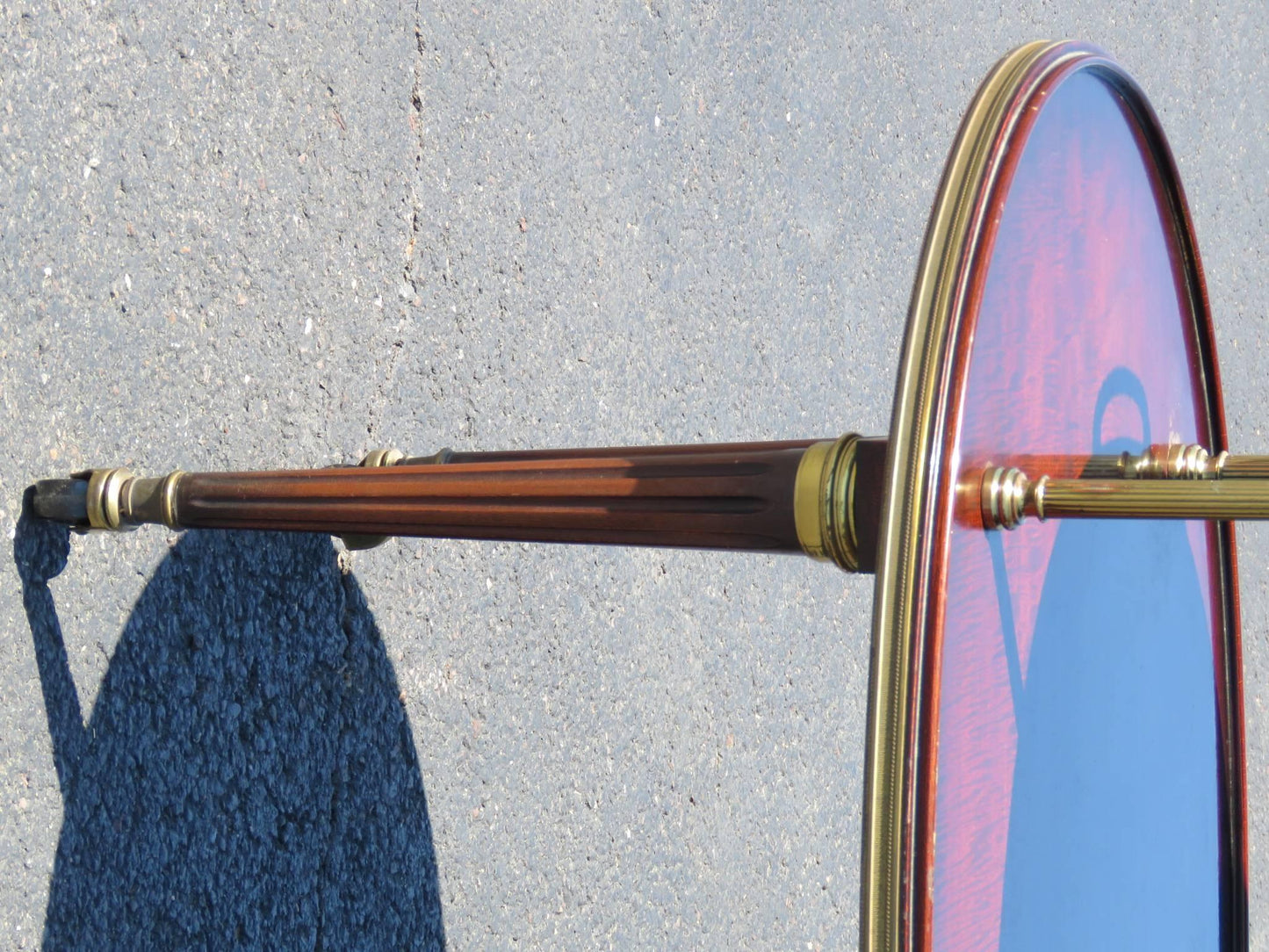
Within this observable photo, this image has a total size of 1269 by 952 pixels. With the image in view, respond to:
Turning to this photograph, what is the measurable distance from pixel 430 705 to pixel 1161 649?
1087 millimetres

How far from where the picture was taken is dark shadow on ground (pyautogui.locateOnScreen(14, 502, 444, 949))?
1.53 m

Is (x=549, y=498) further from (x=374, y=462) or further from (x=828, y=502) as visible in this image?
(x=374, y=462)

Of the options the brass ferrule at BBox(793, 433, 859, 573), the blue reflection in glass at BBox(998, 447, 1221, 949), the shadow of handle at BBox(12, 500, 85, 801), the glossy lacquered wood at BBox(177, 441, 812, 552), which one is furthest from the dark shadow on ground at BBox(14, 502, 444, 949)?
the blue reflection in glass at BBox(998, 447, 1221, 949)

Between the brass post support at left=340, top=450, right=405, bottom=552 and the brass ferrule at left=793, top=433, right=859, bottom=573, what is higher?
the brass post support at left=340, top=450, right=405, bottom=552

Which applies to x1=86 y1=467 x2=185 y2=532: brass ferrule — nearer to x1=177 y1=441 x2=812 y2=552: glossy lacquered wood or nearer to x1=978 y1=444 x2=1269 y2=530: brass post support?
x1=177 y1=441 x2=812 y2=552: glossy lacquered wood

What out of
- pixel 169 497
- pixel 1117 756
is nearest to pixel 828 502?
pixel 1117 756

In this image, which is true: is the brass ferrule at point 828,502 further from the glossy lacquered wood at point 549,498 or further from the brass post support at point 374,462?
the brass post support at point 374,462

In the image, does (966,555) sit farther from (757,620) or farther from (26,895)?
(757,620)

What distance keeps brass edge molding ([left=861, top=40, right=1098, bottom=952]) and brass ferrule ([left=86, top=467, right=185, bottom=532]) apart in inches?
34.6

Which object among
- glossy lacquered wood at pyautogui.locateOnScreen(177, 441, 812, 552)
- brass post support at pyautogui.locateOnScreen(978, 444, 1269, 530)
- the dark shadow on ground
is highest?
glossy lacquered wood at pyautogui.locateOnScreen(177, 441, 812, 552)

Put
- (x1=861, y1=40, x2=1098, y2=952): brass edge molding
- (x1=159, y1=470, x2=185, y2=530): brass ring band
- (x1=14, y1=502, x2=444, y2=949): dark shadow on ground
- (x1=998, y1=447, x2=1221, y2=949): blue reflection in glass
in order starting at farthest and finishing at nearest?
1. (x1=14, y1=502, x2=444, y2=949): dark shadow on ground
2. (x1=159, y1=470, x2=185, y2=530): brass ring band
3. (x1=998, y1=447, x2=1221, y2=949): blue reflection in glass
4. (x1=861, y1=40, x2=1098, y2=952): brass edge molding

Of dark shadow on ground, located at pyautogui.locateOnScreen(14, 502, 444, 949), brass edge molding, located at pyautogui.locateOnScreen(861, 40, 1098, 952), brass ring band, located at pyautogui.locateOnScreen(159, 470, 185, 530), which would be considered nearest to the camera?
brass edge molding, located at pyautogui.locateOnScreen(861, 40, 1098, 952)

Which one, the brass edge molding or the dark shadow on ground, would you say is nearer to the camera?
the brass edge molding

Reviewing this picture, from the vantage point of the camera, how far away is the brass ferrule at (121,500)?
1.42 m
